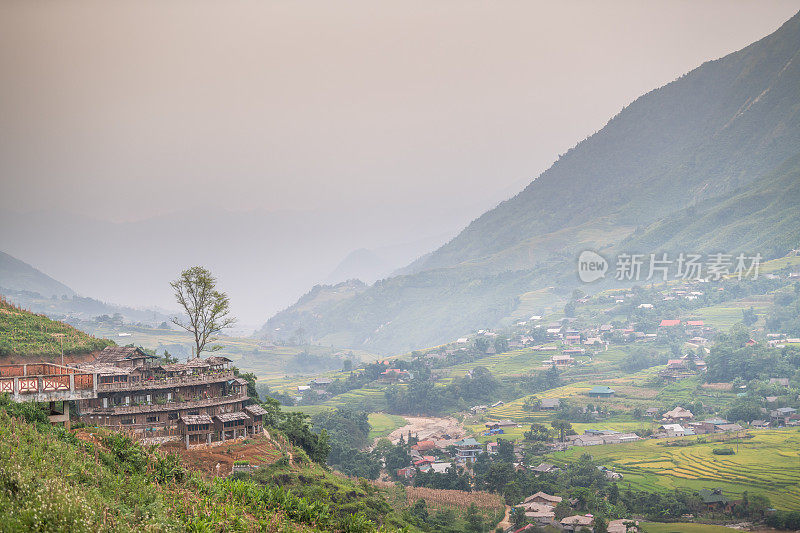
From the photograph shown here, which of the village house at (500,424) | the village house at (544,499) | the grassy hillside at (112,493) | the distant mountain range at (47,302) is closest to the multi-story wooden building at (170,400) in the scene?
the grassy hillside at (112,493)

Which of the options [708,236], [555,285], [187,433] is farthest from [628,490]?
[555,285]

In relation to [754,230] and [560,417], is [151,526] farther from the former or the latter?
[754,230]

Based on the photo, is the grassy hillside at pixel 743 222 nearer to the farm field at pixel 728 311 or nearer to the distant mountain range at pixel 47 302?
the farm field at pixel 728 311

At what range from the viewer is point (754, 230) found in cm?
11725

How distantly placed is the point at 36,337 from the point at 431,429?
143ft

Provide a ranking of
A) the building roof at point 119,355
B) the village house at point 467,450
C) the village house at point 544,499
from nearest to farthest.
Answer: the building roof at point 119,355 < the village house at point 544,499 < the village house at point 467,450

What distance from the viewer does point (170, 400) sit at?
2594 centimetres

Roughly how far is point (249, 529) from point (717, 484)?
1523 inches

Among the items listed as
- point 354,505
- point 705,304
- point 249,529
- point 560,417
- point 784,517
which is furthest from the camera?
point 705,304

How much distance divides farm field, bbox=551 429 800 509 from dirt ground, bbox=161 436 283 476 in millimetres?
28358

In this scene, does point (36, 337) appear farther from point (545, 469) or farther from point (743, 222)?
point (743, 222)

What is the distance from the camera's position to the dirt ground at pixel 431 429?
203 feet

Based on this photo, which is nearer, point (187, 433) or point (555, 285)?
point (187, 433)

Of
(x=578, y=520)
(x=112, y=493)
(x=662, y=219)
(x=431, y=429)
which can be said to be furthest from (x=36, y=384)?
(x=662, y=219)
